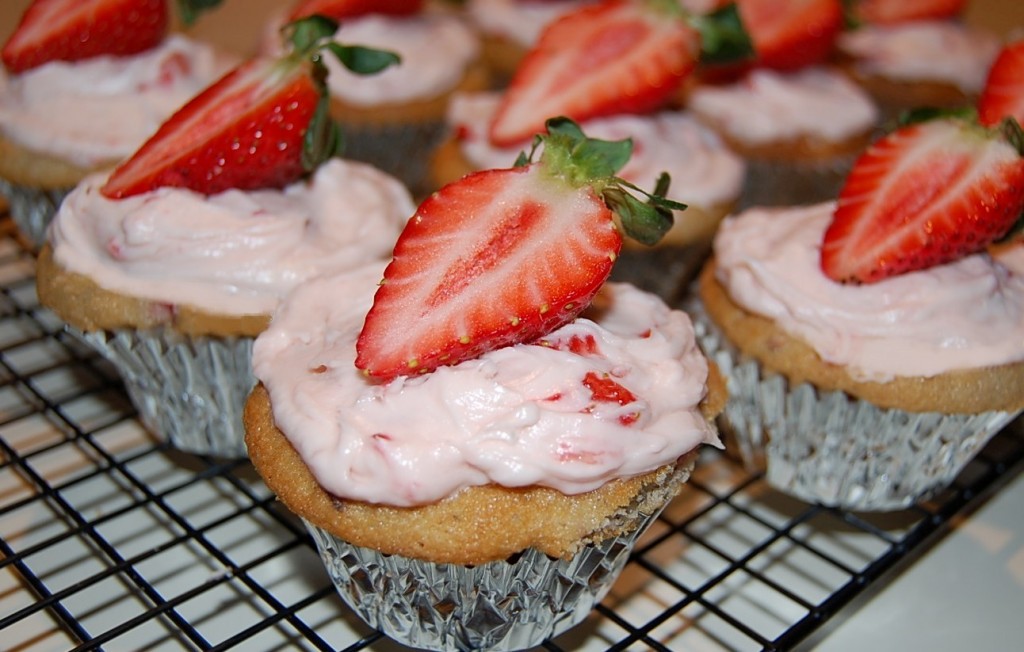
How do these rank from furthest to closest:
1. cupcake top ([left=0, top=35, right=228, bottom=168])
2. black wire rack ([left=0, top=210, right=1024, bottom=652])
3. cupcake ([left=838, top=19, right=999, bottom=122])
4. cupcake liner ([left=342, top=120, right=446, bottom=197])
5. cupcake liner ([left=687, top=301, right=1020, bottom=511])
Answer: cupcake ([left=838, top=19, right=999, bottom=122]) < cupcake liner ([left=342, top=120, right=446, bottom=197]) < cupcake top ([left=0, top=35, right=228, bottom=168]) < cupcake liner ([left=687, top=301, right=1020, bottom=511]) < black wire rack ([left=0, top=210, right=1024, bottom=652])

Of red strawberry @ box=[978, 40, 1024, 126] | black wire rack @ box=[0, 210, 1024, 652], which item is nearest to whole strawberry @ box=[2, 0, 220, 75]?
black wire rack @ box=[0, 210, 1024, 652]

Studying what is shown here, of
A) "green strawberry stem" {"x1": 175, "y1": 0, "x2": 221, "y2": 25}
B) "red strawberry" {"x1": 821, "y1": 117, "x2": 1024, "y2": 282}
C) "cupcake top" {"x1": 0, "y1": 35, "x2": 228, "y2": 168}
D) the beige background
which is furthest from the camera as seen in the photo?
the beige background

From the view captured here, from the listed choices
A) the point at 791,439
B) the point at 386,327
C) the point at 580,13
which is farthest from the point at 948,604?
the point at 580,13

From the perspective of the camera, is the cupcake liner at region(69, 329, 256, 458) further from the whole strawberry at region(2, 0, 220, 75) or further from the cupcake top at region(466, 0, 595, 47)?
the cupcake top at region(466, 0, 595, 47)

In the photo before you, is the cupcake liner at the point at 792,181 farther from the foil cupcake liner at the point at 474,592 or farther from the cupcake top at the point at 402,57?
the foil cupcake liner at the point at 474,592

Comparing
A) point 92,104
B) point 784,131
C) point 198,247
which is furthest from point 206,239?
point 784,131

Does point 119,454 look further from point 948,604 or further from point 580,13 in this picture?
point 948,604
